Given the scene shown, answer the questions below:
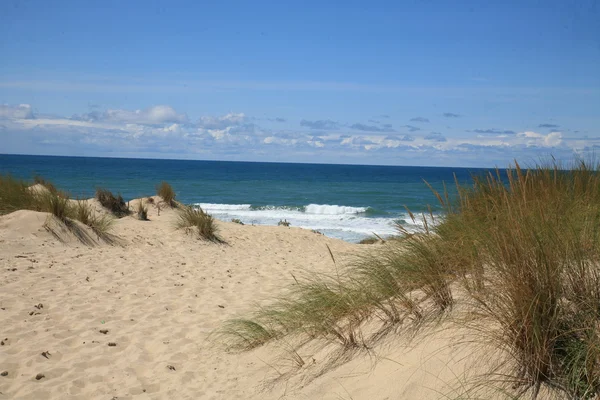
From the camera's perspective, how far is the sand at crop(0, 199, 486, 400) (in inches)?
134

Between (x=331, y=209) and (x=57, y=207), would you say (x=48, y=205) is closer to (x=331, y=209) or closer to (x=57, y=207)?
(x=57, y=207)

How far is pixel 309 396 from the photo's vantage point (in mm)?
3453

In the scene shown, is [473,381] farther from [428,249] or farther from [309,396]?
[428,249]

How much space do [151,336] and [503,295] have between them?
12.7ft

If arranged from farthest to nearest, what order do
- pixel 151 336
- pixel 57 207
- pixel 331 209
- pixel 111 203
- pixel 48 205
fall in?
pixel 331 209 < pixel 111 203 < pixel 48 205 < pixel 57 207 < pixel 151 336

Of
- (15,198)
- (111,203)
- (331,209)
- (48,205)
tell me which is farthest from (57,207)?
(331,209)

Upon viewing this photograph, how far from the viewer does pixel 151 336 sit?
5.57 metres

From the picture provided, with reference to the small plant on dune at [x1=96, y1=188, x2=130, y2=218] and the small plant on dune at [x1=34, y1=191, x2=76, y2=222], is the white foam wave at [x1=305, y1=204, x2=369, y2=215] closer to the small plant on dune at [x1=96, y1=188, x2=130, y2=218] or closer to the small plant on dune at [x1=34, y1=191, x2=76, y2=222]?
the small plant on dune at [x1=96, y1=188, x2=130, y2=218]

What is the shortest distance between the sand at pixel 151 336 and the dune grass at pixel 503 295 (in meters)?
0.27

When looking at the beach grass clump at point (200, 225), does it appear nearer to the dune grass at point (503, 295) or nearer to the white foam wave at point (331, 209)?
the dune grass at point (503, 295)

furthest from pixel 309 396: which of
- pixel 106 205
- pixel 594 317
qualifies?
pixel 106 205

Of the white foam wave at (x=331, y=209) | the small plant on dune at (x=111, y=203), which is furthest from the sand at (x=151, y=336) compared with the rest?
the white foam wave at (x=331, y=209)

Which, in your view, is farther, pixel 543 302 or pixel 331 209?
pixel 331 209

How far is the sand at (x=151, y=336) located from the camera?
3408mm
